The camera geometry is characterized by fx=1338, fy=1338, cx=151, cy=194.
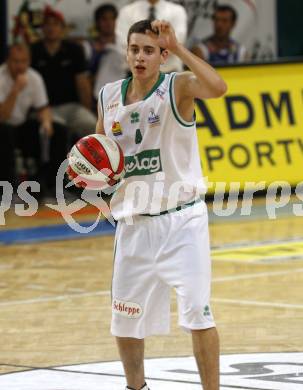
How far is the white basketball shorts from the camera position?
24.7 ft

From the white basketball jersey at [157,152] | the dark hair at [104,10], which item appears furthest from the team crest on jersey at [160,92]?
the dark hair at [104,10]

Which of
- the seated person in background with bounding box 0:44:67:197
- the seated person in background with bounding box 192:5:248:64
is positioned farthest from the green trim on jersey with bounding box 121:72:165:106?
the seated person in background with bounding box 192:5:248:64

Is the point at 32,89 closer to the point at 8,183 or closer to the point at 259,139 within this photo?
the point at 8,183

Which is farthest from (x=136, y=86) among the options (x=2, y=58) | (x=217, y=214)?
(x=2, y=58)

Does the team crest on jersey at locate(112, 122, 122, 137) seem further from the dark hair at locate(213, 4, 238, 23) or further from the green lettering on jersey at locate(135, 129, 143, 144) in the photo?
the dark hair at locate(213, 4, 238, 23)

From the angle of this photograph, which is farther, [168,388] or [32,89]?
[32,89]

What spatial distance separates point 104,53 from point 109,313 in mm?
8382

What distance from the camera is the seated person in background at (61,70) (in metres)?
18.6

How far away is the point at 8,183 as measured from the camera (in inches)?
718

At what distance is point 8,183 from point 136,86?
10.6 meters

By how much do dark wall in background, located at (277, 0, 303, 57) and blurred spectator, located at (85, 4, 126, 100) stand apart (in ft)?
11.0

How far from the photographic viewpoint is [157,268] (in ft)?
25.0

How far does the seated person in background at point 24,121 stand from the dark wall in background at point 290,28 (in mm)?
5049

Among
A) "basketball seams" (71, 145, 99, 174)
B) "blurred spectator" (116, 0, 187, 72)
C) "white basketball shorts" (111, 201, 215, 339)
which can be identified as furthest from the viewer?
"blurred spectator" (116, 0, 187, 72)
